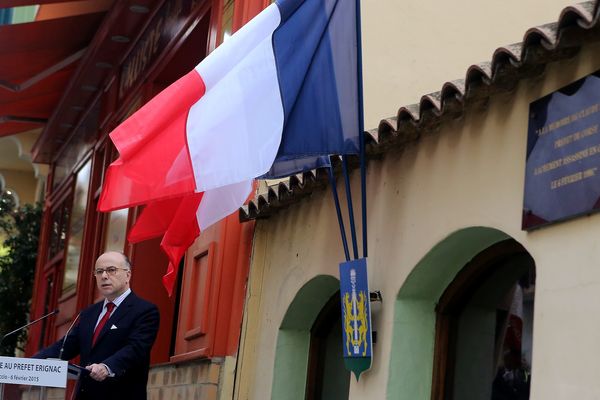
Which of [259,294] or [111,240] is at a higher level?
[111,240]

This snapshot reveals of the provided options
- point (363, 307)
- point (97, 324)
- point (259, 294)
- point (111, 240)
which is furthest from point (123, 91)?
point (363, 307)

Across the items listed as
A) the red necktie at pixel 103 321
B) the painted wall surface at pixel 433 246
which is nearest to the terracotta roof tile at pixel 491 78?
the painted wall surface at pixel 433 246

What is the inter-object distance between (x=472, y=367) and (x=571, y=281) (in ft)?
5.20

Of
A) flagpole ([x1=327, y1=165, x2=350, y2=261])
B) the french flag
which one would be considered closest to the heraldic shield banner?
flagpole ([x1=327, y1=165, x2=350, y2=261])

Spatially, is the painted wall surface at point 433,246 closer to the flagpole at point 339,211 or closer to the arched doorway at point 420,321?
the arched doorway at point 420,321

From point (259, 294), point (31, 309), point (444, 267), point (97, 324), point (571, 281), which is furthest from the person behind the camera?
point (31, 309)

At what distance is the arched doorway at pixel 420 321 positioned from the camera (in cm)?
629

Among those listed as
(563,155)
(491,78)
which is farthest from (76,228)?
(563,155)

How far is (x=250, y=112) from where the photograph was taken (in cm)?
628

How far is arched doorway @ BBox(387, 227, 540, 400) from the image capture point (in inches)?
247

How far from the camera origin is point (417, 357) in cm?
643

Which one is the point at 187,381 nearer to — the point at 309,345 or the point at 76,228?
the point at 309,345

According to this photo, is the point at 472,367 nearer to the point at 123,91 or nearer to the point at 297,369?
the point at 297,369

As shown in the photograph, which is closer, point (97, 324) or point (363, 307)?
point (363, 307)
